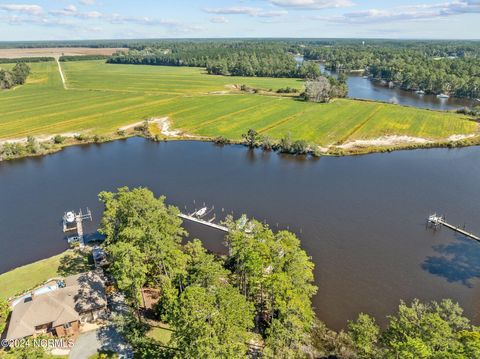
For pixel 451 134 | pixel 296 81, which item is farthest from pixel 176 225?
pixel 296 81

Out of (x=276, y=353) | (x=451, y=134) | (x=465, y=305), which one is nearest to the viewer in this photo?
(x=276, y=353)

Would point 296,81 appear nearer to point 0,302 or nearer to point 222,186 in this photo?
point 222,186

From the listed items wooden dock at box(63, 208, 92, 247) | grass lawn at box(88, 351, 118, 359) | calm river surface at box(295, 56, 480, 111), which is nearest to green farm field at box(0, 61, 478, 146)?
calm river surface at box(295, 56, 480, 111)

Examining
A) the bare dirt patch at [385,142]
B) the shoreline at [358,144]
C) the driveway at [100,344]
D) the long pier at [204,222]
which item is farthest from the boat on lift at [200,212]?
the bare dirt patch at [385,142]

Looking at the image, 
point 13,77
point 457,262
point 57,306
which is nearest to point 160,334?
point 57,306

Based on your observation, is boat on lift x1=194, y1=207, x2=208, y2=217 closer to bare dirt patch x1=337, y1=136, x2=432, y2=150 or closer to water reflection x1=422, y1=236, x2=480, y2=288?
water reflection x1=422, y1=236, x2=480, y2=288

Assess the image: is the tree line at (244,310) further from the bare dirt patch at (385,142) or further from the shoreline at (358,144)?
the bare dirt patch at (385,142)
